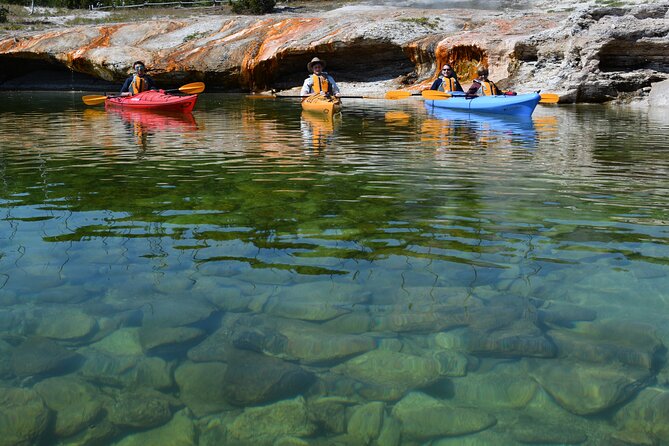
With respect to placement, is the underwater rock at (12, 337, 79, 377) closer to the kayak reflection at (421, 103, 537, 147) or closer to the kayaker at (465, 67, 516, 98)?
the kayak reflection at (421, 103, 537, 147)

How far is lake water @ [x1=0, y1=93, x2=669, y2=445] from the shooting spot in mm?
2182

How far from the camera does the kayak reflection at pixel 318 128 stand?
A: 948cm

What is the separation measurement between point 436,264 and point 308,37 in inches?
925

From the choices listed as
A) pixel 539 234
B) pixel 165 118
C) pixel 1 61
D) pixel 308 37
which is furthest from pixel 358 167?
pixel 1 61

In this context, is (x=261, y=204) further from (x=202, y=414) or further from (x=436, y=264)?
(x=202, y=414)

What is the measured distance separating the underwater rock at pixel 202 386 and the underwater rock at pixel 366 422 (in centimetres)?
47

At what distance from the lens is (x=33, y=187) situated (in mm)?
6047

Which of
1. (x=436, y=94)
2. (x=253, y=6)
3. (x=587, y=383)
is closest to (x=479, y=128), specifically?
(x=436, y=94)

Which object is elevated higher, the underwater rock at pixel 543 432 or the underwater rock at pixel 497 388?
the underwater rock at pixel 497 388

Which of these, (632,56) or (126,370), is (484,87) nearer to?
(632,56)

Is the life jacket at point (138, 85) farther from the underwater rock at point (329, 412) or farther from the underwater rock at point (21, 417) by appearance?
the underwater rock at point (329, 412)

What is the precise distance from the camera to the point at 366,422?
7.03ft

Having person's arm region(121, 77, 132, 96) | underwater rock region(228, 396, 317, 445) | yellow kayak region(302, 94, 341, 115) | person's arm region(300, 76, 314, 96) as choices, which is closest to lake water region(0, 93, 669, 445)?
underwater rock region(228, 396, 317, 445)

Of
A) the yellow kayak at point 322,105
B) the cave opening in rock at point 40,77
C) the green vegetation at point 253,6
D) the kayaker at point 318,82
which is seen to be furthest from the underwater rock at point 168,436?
the green vegetation at point 253,6
